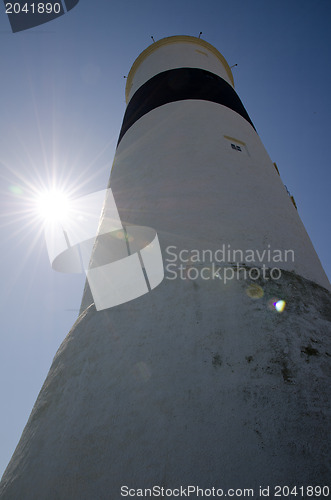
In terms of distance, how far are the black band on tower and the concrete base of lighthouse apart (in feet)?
12.4

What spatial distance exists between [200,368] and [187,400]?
212 mm

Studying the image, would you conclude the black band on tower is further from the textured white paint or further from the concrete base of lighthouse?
the concrete base of lighthouse

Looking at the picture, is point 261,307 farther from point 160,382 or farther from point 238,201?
point 238,201

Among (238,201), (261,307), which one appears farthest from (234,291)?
(238,201)

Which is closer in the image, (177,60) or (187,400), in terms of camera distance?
(187,400)

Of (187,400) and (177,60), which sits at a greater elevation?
(177,60)

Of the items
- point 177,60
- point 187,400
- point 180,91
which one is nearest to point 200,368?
point 187,400

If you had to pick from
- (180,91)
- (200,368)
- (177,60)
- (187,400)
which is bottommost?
(187,400)

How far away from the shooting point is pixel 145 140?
459 centimetres

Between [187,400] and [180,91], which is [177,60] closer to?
[180,91]

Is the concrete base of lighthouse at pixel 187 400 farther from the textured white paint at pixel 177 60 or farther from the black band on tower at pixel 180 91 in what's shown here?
the textured white paint at pixel 177 60

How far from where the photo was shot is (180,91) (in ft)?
17.7

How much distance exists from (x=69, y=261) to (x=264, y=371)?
13.7ft

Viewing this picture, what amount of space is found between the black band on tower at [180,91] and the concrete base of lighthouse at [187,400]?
12.4 ft
